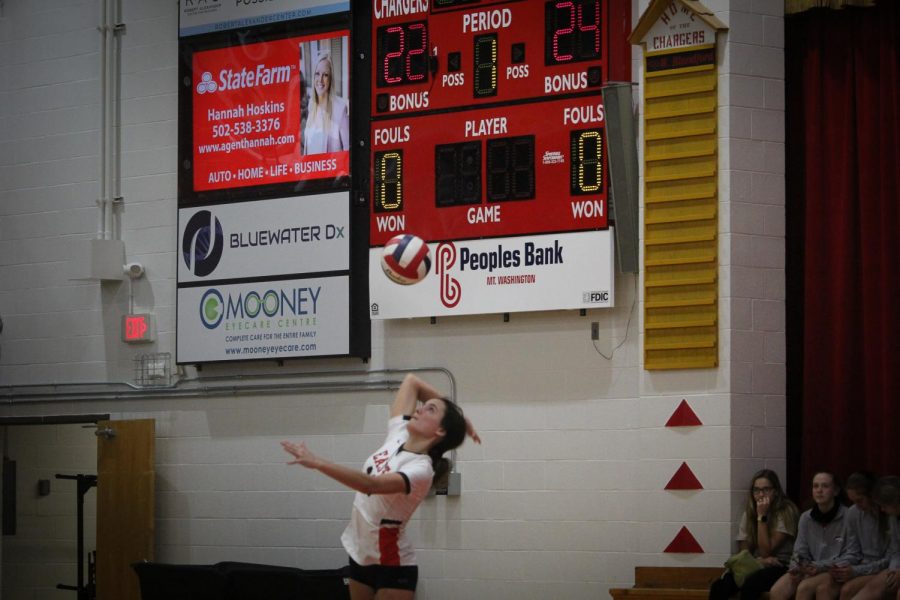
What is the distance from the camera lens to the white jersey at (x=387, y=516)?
612 centimetres

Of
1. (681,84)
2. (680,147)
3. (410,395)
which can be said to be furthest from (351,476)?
(681,84)

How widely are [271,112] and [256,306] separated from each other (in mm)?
1711

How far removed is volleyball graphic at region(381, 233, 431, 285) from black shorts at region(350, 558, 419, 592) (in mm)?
2742

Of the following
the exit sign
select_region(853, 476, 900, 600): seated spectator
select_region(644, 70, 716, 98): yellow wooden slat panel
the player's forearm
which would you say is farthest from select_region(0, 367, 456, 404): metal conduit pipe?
the player's forearm

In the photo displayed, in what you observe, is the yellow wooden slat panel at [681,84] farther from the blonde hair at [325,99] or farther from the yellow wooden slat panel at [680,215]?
the blonde hair at [325,99]

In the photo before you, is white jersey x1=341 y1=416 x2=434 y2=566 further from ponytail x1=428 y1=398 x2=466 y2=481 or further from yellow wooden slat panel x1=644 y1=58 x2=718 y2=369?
yellow wooden slat panel x1=644 y1=58 x2=718 y2=369

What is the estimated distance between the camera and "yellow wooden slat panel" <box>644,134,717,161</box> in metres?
8.98

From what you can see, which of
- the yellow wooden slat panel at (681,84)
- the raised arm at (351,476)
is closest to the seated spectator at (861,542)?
the yellow wooden slat panel at (681,84)

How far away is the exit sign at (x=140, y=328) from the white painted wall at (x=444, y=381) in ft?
0.38

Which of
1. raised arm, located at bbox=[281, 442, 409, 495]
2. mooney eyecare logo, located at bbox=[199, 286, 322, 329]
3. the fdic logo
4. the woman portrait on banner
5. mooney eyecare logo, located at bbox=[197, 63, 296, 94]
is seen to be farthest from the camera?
mooney eyecare logo, located at bbox=[197, 63, 296, 94]

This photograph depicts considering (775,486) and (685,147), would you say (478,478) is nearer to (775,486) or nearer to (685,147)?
(775,486)

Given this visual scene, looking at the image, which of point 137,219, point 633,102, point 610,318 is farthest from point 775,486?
point 137,219

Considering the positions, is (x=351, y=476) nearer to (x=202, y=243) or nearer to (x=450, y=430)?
(x=450, y=430)

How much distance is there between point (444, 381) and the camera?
998 cm
